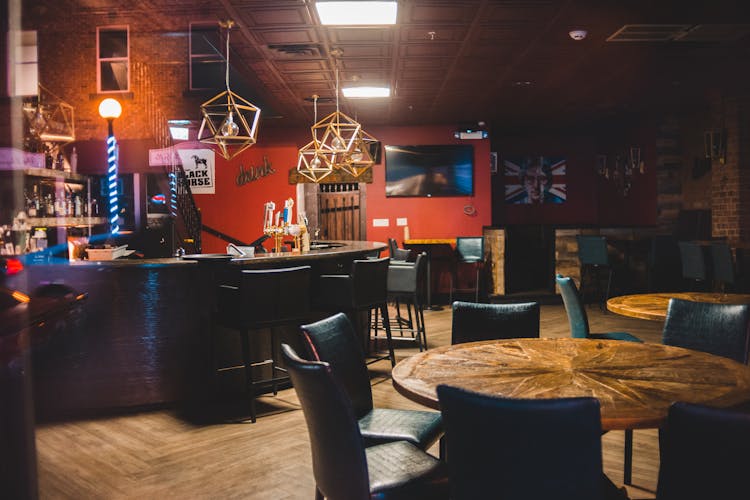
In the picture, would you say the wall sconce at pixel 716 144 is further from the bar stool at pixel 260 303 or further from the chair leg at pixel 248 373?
the chair leg at pixel 248 373

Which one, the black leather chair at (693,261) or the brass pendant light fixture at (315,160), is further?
the black leather chair at (693,261)

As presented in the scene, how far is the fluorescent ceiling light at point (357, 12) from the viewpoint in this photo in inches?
179

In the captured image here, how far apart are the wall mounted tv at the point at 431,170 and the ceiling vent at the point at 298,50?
4.20 m

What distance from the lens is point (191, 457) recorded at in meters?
3.17

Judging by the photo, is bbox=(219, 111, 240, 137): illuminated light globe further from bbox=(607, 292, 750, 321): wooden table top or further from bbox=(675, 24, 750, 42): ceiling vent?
bbox=(675, 24, 750, 42): ceiling vent

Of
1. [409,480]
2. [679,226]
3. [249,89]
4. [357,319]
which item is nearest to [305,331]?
[409,480]

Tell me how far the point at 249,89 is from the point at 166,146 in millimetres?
4286

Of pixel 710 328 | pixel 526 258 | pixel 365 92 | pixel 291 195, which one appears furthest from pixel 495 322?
pixel 526 258

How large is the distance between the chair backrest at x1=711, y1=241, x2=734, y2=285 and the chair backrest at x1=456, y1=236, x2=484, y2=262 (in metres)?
3.15

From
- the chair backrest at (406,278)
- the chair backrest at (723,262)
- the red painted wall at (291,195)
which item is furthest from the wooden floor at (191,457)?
the red painted wall at (291,195)

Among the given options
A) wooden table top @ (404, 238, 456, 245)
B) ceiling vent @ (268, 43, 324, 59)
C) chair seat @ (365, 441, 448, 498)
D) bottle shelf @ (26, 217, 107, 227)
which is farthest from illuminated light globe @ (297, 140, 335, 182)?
chair seat @ (365, 441, 448, 498)

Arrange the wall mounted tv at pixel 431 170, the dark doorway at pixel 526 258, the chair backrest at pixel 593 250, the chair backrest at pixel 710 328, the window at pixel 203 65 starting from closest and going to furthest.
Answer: the chair backrest at pixel 710 328, the window at pixel 203 65, the chair backrest at pixel 593 250, the wall mounted tv at pixel 431 170, the dark doorway at pixel 526 258

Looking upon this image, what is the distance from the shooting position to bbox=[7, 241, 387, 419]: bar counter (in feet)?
13.0

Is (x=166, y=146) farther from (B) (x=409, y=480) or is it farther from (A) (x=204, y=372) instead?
(B) (x=409, y=480)
